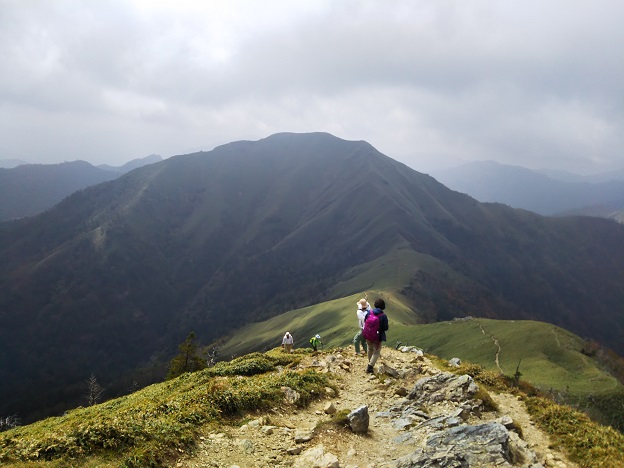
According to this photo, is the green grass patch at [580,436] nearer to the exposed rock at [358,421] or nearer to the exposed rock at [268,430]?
the exposed rock at [358,421]

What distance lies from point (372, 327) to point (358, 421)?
776 centimetres

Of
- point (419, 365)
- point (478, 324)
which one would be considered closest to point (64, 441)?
point (419, 365)

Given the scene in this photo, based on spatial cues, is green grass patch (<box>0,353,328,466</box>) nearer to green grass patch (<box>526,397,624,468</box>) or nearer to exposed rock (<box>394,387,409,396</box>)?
exposed rock (<box>394,387,409,396</box>)

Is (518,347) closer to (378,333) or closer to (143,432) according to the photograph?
(378,333)

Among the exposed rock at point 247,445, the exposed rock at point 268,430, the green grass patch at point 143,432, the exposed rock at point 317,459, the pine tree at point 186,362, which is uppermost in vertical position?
the green grass patch at point 143,432

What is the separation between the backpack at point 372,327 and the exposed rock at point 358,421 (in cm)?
725

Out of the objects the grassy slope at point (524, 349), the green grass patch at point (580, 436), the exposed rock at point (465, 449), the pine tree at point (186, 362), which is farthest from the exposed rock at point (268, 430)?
the grassy slope at point (524, 349)

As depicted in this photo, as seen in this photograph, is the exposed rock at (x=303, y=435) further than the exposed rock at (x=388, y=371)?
No

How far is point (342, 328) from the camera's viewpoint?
177 m

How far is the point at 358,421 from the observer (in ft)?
53.8

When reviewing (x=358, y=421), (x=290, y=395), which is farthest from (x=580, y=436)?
(x=290, y=395)

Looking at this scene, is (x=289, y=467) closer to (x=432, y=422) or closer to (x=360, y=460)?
(x=360, y=460)

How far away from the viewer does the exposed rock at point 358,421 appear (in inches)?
644

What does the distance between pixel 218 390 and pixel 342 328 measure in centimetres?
16371
